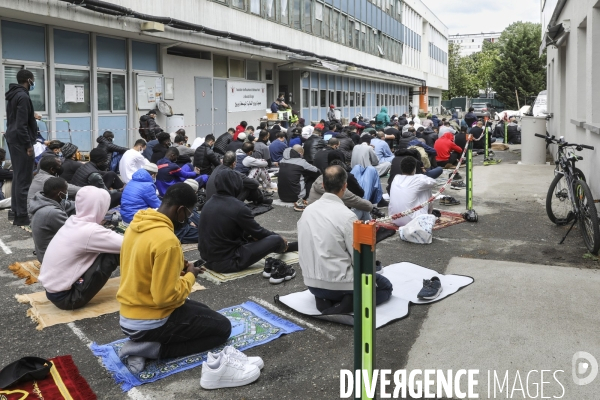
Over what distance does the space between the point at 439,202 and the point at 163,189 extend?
528 centimetres

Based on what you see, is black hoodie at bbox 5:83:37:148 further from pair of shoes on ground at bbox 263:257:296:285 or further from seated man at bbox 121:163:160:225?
pair of shoes on ground at bbox 263:257:296:285

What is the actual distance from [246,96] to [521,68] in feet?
135

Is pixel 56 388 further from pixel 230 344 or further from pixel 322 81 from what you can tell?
pixel 322 81

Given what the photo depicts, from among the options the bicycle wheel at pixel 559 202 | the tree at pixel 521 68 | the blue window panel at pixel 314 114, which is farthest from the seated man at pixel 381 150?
the tree at pixel 521 68

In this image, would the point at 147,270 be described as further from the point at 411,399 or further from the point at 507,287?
the point at 507,287

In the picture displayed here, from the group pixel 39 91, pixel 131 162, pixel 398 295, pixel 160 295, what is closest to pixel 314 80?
pixel 39 91

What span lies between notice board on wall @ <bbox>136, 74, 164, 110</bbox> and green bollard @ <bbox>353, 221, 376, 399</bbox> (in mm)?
15336

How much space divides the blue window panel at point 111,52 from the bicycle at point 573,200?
11.8 meters

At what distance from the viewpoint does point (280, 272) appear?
21.4ft

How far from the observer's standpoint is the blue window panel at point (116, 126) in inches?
632

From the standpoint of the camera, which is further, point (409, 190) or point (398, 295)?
point (409, 190)

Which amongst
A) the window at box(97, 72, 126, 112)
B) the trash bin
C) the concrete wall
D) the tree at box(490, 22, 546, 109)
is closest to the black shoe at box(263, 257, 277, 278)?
the concrete wall

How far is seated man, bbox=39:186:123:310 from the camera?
5.43m

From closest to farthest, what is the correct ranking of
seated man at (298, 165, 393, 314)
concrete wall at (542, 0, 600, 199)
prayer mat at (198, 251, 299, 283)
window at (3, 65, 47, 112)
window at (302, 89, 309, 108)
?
seated man at (298, 165, 393, 314), prayer mat at (198, 251, 299, 283), concrete wall at (542, 0, 600, 199), window at (3, 65, 47, 112), window at (302, 89, 309, 108)
